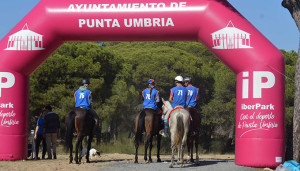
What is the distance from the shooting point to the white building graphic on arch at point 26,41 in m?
15.0

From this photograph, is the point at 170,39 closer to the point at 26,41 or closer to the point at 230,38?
the point at 230,38

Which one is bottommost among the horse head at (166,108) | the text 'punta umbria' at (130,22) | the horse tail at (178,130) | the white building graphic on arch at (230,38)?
the horse tail at (178,130)

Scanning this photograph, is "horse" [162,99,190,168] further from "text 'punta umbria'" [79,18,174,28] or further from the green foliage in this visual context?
the green foliage

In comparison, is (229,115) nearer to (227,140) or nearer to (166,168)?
(227,140)

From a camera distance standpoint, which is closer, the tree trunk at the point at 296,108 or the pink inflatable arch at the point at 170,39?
the pink inflatable arch at the point at 170,39

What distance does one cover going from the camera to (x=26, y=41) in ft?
49.2

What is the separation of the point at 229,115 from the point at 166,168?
23153 mm

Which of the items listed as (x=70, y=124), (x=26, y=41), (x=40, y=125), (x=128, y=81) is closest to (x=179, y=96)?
(x=70, y=124)

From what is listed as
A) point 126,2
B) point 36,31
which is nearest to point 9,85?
point 36,31

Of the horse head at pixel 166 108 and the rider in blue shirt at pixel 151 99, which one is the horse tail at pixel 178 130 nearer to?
the horse head at pixel 166 108

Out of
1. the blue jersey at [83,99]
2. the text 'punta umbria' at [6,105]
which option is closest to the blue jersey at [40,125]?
the text 'punta umbria' at [6,105]

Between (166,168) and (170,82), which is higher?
(170,82)

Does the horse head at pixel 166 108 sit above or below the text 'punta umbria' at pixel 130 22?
below

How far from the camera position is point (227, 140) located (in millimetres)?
36062
